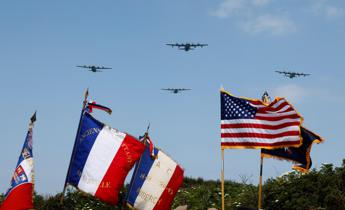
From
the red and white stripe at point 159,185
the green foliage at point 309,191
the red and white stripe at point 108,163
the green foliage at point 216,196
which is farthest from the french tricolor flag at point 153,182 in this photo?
the green foliage at point 216,196

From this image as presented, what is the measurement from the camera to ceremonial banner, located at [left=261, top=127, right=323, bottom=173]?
1662cm

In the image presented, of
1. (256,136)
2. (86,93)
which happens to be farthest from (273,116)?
(86,93)

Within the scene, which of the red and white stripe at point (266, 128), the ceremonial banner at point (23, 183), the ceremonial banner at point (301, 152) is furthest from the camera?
the ceremonial banner at point (301, 152)

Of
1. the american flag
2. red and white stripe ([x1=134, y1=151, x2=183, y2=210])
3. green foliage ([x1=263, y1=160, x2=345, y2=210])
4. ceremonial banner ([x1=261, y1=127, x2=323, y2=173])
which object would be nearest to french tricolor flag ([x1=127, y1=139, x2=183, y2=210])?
red and white stripe ([x1=134, y1=151, x2=183, y2=210])

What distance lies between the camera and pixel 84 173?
50.0ft

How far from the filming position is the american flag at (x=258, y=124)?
16.0m

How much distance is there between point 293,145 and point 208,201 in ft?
35.1

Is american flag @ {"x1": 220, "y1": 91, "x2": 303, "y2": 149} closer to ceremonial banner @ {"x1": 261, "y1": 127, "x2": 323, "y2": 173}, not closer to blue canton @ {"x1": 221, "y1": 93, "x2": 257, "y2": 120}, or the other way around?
blue canton @ {"x1": 221, "y1": 93, "x2": 257, "y2": 120}

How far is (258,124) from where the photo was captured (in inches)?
643

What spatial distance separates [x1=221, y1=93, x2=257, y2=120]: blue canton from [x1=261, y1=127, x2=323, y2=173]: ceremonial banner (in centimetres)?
123

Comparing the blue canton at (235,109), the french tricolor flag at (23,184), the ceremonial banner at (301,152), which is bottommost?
the french tricolor flag at (23,184)

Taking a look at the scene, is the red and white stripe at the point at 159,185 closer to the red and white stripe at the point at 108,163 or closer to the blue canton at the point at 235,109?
the red and white stripe at the point at 108,163

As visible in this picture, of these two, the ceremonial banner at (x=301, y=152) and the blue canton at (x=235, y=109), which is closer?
the blue canton at (x=235, y=109)

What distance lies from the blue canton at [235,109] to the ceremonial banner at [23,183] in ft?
18.5
